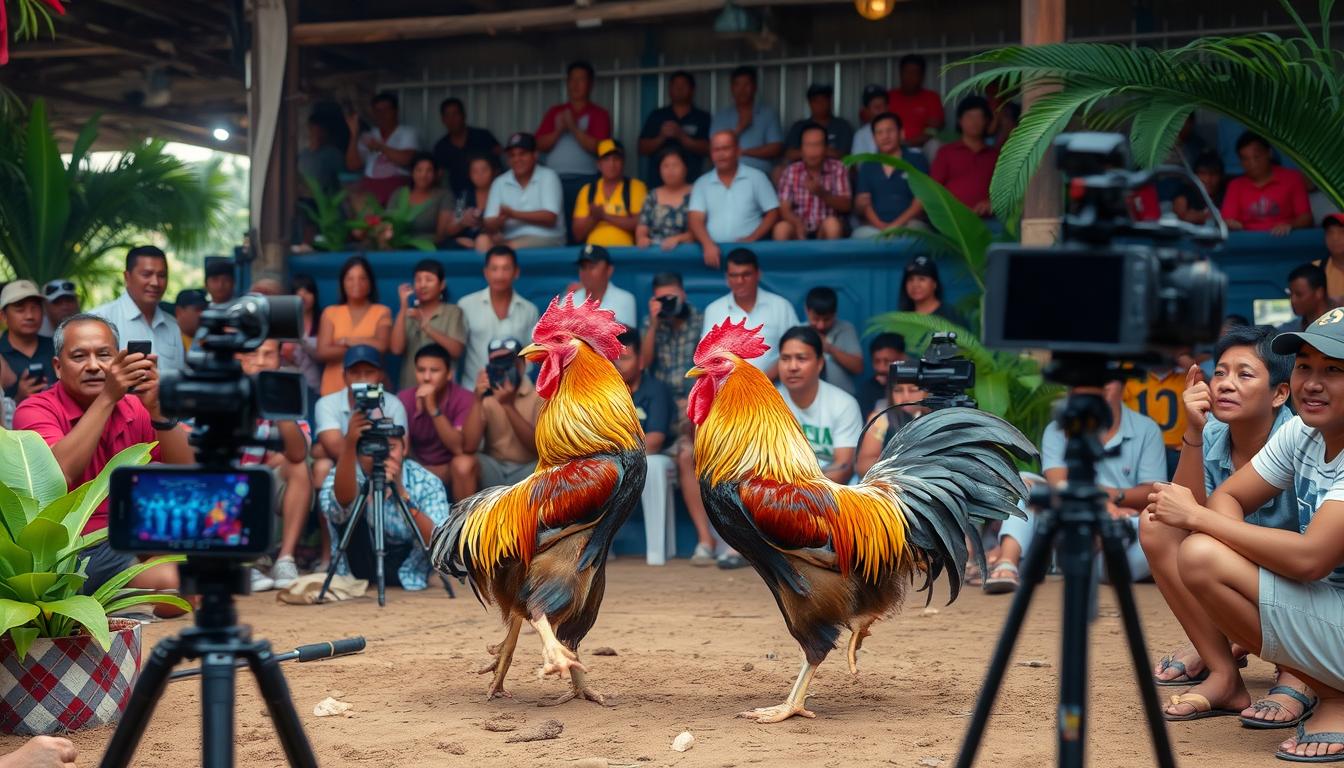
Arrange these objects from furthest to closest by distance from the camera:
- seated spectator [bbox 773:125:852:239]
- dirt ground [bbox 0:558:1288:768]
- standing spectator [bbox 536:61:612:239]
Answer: standing spectator [bbox 536:61:612:239] → seated spectator [bbox 773:125:852:239] → dirt ground [bbox 0:558:1288:768]

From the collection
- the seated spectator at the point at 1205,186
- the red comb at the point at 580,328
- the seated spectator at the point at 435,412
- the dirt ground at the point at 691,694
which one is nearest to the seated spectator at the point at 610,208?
the seated spectator at the point at 435,412

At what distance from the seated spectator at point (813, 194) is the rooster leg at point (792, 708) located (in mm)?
5299

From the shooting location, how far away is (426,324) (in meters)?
9.23

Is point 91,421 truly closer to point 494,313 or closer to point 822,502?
point 822,502

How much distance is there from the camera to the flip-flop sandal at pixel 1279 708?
13.7ft

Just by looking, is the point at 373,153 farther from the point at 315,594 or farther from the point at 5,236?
the point at 315,594

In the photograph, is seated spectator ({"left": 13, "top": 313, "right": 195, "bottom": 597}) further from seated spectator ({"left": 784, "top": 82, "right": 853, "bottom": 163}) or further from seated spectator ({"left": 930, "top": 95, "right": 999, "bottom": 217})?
seated spectator ({"left": 784, "top": 82, "right": 853, "bottom": 163})

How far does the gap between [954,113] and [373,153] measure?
4731mm

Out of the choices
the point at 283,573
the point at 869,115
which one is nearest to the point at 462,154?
the point at 869,115

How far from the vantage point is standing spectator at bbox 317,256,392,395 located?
359 inches

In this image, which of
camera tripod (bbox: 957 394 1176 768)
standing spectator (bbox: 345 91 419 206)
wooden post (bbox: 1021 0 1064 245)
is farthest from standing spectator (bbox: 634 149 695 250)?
camera tripod (bbox: 957 394 1176 768)

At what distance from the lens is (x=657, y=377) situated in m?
9.02

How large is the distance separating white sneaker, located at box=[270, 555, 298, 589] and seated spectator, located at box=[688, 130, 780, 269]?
3512 mm

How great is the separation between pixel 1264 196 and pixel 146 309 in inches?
270
